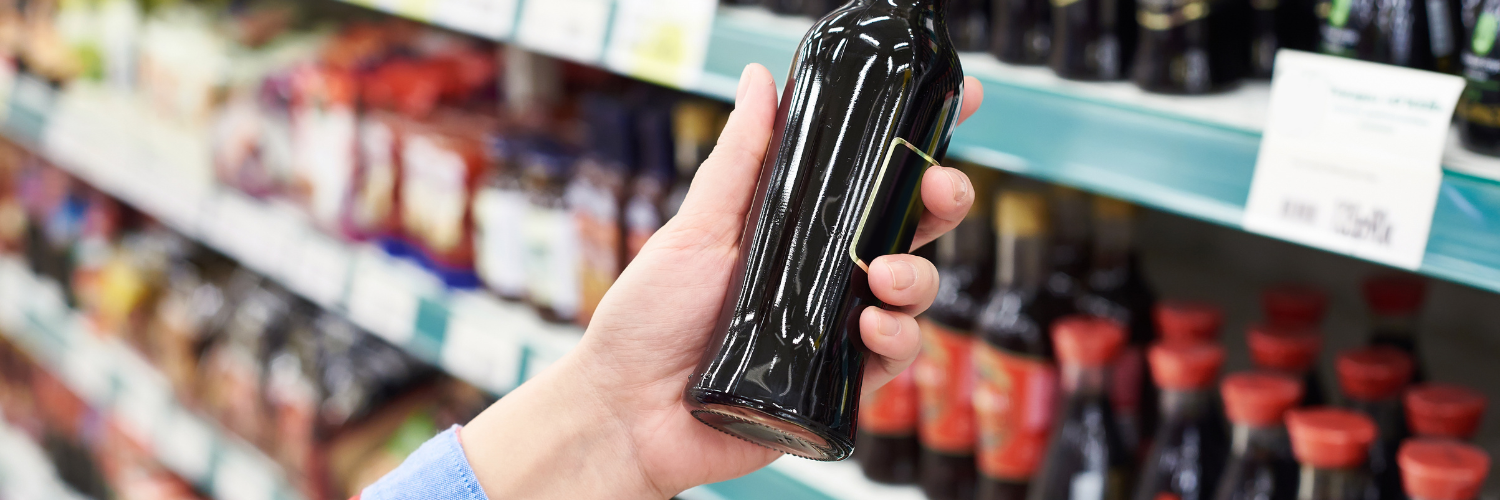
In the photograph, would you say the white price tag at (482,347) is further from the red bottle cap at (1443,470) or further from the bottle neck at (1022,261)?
the red bottle cap at (1443,470)

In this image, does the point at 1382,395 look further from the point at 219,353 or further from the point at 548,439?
the point at 219,353

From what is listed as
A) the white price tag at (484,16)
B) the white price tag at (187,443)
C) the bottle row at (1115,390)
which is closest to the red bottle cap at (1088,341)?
the bottle row at (1115,390)

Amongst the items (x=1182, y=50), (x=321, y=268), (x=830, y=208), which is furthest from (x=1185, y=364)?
(x=321, y=268)

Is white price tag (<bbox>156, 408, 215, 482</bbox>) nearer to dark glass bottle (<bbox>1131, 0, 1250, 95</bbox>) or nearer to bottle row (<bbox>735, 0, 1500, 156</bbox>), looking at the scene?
bottle row (<bbox>735, 0, 1500, 156</bbox>)

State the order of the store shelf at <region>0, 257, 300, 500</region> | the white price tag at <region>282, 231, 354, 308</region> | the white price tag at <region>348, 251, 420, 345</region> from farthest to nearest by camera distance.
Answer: the store shelf at <region>0, 257, 300, 500</region> < the white price tag at <region>282, 231, 354, 308</region> < the white price tag at <region>348, 251, 420, 345</region>

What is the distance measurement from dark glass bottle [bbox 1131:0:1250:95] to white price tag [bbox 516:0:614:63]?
54 centimetres

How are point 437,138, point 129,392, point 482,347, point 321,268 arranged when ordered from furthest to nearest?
point 129,392 → point 321,268 → point 437,138 → point 482,347

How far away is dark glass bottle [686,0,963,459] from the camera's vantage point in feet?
2.23

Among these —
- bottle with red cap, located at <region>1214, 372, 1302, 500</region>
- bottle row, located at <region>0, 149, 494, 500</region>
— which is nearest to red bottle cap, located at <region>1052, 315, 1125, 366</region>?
bottle with red cap, located at <region>1214, 372, 1302, 500</region>

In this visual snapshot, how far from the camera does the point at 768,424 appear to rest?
710mm

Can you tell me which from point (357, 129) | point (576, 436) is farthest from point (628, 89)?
point (576, 436)

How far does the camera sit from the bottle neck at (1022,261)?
1.04m

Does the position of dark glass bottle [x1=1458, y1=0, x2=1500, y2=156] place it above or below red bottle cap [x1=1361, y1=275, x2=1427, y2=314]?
above

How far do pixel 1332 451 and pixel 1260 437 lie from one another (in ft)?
0.29
